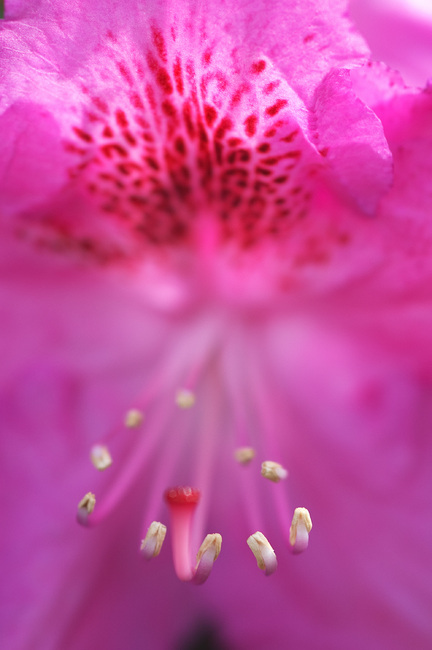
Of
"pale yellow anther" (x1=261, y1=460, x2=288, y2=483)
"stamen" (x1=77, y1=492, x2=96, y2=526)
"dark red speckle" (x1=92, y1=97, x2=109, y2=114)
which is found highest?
"dark red speckle" (x1=92, y1=97, x2=109, y2=114)

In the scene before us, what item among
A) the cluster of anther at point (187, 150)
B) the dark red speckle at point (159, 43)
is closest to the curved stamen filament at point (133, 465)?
the cluster of anther at point (187, 150)

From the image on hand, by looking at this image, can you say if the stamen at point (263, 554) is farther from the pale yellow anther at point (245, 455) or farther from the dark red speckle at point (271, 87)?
the dark red speckle at point (271, 87)

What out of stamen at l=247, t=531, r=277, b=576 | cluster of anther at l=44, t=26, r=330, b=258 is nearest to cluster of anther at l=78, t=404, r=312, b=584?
stamen at l=247, t=531, r=277, b=576

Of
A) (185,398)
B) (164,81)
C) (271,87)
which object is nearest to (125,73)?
(164,81)

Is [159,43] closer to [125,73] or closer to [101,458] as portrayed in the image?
[125,73]

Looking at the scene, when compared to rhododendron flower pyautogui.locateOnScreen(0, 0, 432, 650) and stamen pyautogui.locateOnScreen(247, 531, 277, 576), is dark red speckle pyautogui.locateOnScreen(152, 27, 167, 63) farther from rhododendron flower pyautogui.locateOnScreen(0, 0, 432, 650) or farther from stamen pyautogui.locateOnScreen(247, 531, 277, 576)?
stamen pyautogui.locateOnScreen(247, 531, 277, 576)

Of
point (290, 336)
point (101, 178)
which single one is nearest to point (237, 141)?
point (101, 178)

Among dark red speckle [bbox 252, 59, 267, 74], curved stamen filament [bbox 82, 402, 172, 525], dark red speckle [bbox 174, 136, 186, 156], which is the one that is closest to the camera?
dark red speckle [bbox 252, 59, 267, 74]

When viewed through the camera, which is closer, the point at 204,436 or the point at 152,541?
the point at 152,541
